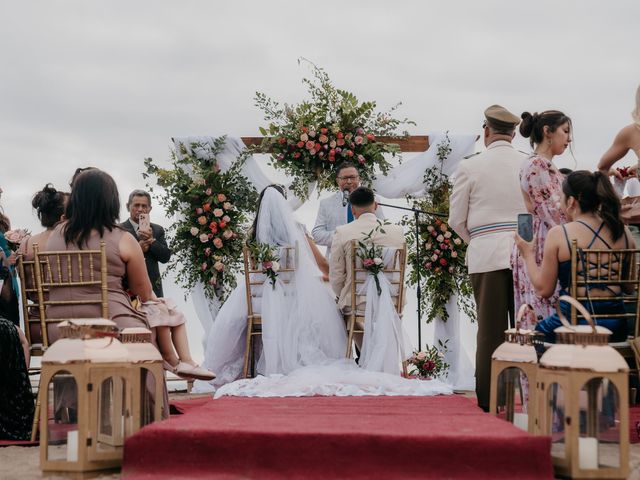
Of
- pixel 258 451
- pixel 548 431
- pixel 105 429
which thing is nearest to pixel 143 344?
pixel 105 429

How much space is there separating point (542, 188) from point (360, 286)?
9.05 ft

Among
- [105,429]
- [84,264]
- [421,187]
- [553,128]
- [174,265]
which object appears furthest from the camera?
[421,187]

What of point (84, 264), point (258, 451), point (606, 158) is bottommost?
point (258, 451)

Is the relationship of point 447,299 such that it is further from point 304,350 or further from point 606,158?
point 606,158

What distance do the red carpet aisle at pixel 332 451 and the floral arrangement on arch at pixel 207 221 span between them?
5.07m

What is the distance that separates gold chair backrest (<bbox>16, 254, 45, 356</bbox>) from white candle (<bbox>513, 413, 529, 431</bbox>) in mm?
2638

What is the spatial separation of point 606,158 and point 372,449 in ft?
9.27

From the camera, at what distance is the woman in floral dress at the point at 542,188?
457 cm

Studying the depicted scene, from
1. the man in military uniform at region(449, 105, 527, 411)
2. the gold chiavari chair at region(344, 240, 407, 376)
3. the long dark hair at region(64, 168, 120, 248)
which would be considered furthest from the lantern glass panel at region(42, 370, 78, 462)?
the gold chiavari chair at region(344, 240, 407, 376)

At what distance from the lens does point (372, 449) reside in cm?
307

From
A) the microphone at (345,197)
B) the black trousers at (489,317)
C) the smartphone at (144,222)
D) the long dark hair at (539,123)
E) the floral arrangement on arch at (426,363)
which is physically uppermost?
the long dark hair at (539,123)

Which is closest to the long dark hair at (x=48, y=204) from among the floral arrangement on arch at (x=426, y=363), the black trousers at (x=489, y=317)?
the black trousers at (x=489, y=317)

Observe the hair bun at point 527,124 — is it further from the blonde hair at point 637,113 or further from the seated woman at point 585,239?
the seated woman at point 585,239

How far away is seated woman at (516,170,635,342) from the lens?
13.3 ft
